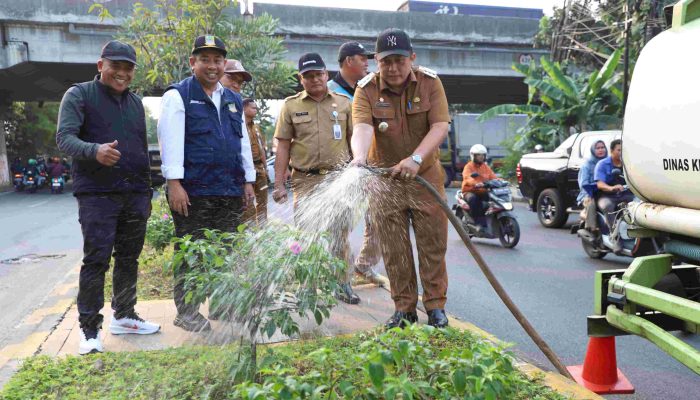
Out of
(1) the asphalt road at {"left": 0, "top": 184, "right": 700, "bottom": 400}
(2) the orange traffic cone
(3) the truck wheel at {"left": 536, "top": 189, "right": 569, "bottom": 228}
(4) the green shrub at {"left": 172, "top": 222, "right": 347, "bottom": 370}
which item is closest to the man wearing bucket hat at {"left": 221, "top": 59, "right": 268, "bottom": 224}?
(1) the asphalt road at {"left": 0, "top": 184, "right": 700, "bottom": 400}

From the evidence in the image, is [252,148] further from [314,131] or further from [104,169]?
[104,169]

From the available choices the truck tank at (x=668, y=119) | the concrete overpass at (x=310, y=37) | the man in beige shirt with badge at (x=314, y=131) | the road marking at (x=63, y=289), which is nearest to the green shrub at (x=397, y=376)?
the truck tank at (x=668, y=119)

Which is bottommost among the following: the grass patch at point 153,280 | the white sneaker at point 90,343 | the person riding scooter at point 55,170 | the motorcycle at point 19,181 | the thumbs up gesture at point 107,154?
the motorcycle at point 19,181

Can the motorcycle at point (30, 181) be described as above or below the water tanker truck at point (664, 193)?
below

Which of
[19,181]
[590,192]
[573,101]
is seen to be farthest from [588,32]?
[19,181]

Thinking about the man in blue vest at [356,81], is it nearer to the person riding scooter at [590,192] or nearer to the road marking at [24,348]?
the road marking at [24,348]

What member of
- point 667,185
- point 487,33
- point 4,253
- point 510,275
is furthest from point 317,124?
point 487,33

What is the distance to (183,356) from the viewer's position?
375cm

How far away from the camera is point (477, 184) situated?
32.2 feet

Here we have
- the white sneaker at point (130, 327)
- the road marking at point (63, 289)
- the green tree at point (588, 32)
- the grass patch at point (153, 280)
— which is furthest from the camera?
the green tree at point (588, 32)

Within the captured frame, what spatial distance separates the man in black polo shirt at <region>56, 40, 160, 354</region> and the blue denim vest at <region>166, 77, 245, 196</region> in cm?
32

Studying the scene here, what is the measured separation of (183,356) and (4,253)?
7717 millimetres

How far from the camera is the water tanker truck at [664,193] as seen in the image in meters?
2.97

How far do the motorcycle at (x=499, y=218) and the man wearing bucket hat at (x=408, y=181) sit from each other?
17.4 feet
